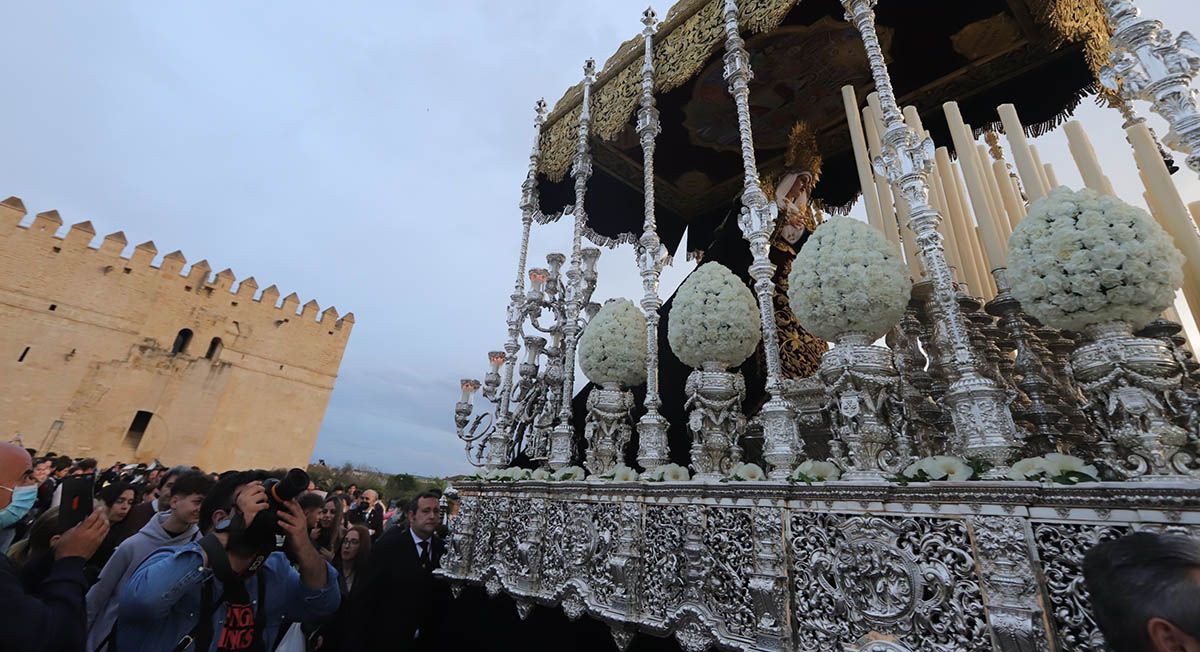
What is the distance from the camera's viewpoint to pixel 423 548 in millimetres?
4625

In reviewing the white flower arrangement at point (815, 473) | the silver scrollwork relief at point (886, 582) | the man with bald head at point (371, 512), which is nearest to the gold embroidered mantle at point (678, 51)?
the white flower arrangement at point (815, 473)

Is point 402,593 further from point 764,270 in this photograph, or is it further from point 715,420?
point 764,270

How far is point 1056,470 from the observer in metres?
1.78

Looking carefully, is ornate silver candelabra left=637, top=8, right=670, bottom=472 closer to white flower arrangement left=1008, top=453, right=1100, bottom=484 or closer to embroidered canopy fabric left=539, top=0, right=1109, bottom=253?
embroidered canopy fabric left=539, top=0, right=1109, bottom=253

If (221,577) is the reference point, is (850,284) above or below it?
above

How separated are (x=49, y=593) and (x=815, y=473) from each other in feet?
10.5

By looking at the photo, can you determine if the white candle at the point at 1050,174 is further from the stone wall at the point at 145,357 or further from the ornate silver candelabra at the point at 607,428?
the stone wall at the point at 145,357

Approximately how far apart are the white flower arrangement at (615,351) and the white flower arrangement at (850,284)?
168 cm

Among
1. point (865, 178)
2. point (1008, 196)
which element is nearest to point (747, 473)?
point (865, 178)

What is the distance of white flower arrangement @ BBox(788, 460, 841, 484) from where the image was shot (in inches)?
93.5

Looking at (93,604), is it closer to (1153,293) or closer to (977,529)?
(977,529)

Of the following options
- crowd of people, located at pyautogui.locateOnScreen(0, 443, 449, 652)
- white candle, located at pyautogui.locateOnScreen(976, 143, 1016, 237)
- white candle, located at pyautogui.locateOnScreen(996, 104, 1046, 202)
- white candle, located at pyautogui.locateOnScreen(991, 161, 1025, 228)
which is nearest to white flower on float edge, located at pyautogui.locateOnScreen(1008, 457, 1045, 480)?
white candle, located at pyautogui.locateOnScreen(996, 104, 1046, 202)

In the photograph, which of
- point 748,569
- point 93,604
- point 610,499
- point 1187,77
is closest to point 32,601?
point 93,604

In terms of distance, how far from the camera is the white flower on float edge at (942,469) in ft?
6.50
